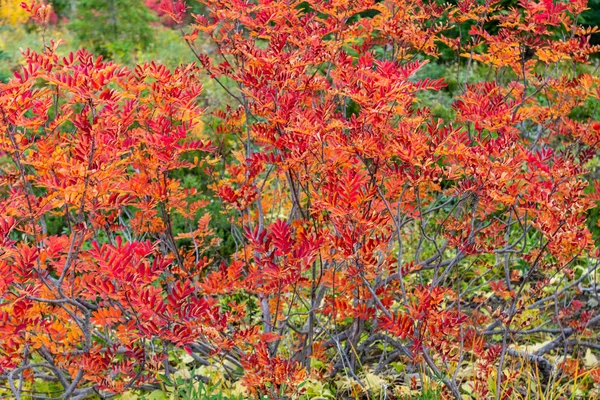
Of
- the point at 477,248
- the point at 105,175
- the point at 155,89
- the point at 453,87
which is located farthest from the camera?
the point at 453,87

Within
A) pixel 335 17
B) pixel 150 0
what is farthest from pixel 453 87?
pixel 150 0

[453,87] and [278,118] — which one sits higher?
[278,118]

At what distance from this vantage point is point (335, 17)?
304cm

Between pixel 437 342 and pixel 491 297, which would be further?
pixel 491 297

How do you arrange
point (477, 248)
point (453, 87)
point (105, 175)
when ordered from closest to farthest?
1. point (105, 175)
2. point (477, 248)
3. point (453, 87)

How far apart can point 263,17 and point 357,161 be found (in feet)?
2.55

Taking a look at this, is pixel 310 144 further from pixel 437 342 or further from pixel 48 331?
pixel 48 331

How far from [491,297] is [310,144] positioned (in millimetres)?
2488

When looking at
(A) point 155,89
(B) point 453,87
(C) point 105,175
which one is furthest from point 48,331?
(B) point 453,87

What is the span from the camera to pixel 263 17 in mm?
2633

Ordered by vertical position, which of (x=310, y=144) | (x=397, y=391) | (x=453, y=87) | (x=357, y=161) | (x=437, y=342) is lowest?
(x=453, y=87)

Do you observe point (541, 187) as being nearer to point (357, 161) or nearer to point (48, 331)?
point (357, 161)

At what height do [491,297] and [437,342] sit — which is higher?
[437,342]

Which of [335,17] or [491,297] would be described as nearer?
[335,17]
